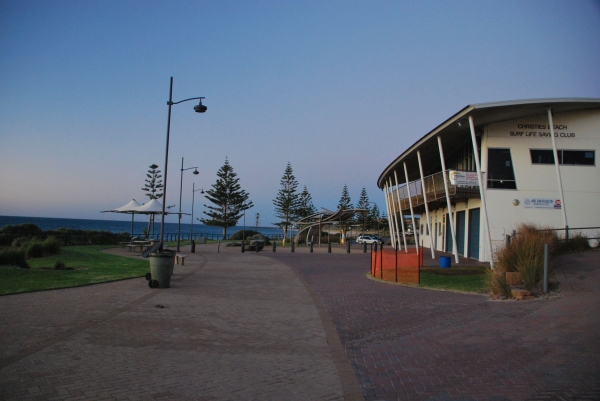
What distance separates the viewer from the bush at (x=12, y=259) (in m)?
15.4

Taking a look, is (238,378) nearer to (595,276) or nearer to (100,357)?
(100,357)

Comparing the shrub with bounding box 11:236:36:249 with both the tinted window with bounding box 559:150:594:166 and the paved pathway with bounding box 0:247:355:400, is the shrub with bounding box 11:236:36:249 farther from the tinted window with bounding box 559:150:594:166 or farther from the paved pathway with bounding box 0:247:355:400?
the tinted window with bounding box 559:150:594:166

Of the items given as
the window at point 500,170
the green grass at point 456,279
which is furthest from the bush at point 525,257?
the window at point 500,170

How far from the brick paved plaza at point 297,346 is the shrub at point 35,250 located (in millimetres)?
9579

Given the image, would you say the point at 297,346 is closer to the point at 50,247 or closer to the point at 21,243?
the point at 50,247

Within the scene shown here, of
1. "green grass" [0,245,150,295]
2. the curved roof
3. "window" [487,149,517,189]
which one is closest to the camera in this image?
"green grass" [0,245,150,295]

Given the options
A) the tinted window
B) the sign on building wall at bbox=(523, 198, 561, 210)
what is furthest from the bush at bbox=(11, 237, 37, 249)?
the tinted window

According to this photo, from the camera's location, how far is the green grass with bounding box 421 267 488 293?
12895 millimetres

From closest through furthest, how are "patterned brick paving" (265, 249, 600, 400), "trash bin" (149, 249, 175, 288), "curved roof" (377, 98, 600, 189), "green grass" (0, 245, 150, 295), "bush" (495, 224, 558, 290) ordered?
"patterned brick paving" (265, 249, 600, 400)
"bush" (495, 224, 558, 290)
"green grass" (0, 245, 150, 295)
"trash bin" (149, 249, 175, 288)
"curved roof" (377, 98, 600, 189)

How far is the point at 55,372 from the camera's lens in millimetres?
5094

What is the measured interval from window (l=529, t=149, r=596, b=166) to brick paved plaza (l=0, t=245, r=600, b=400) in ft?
39.3

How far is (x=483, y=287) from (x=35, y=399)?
10.9m

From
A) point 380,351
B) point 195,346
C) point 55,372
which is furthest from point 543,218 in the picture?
point 55,372

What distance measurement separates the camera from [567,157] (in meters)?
22.1
